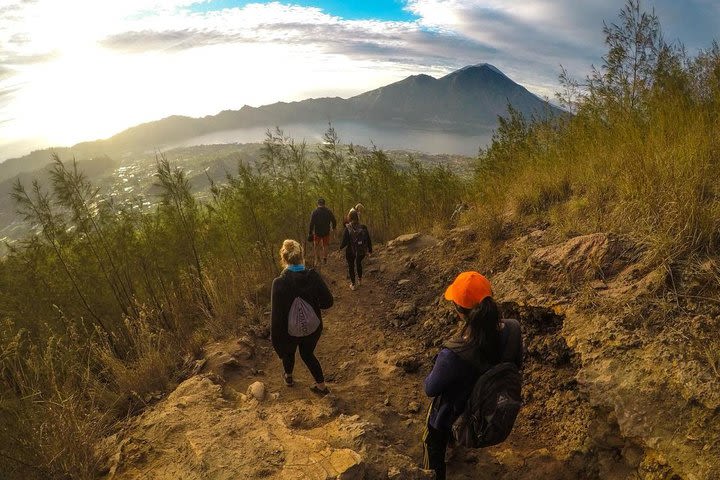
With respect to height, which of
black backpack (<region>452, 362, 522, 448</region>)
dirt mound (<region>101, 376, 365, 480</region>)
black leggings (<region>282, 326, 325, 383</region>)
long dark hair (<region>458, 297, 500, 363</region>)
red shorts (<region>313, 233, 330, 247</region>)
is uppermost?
long dark hair (<region>458, 297, 500, 363</region>)

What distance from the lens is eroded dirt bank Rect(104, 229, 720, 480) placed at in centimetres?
262

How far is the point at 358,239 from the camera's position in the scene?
Answer: 26.8 ft

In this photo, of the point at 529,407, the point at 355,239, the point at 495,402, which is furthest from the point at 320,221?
the point at 495,402

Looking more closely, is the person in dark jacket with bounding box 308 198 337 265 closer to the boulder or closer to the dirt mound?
the boulder

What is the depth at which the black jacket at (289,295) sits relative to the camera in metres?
4.16

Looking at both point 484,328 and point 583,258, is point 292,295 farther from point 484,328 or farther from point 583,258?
point 583,258

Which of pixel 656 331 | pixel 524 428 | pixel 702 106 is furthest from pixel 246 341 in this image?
pixel 702 106

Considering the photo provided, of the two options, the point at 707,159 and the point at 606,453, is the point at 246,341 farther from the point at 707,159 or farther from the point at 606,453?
the point at 707,159

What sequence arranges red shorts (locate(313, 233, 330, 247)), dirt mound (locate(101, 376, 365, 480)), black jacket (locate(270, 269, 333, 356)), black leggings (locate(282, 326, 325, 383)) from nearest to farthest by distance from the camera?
1. dirt mound (locate(101, 376, 365, 480))
2. black jacket (locate(270, 269, 333, 356))
3. black leggings (locate(282, 326, 325, 383))
4. red shorts (locate(313, 233, 330, 247))

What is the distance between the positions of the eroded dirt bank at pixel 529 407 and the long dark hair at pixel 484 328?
1.07m

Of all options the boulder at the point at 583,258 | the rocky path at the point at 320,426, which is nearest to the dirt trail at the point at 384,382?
the rocky path at the point at 320,426

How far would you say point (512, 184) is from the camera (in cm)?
773

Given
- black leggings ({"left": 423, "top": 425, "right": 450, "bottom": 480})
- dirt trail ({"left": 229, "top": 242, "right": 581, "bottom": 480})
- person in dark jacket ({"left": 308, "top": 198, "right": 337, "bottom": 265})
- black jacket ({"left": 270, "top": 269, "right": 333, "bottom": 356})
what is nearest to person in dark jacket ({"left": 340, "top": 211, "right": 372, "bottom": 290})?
dirt trail ({"left": 229, "top": 242, "right": 581, "bottom": 480})

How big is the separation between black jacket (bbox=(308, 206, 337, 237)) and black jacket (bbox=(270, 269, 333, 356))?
5.16m
